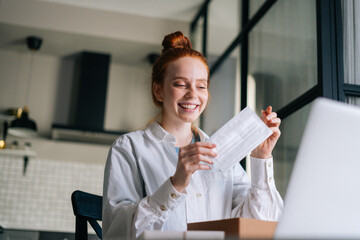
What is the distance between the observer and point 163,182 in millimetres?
1500

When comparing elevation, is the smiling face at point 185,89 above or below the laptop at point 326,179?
above

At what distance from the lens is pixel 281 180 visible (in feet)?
8.59

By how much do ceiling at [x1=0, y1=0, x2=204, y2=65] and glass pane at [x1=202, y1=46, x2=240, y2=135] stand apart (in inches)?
29.7

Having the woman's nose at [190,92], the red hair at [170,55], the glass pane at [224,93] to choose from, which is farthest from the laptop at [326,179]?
the glass pane at [224,93]

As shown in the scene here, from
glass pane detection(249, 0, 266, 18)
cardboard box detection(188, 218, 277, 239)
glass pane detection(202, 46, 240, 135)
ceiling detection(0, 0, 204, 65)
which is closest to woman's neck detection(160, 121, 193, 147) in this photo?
cardboard box detection(188, 218, 277, 239)

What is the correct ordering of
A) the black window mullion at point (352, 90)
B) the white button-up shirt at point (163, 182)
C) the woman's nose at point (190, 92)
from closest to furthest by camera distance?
the white button-up shirt at point (163, 182) → the woman's nose at point (190, 92) → the black window mullion at point (352, 90)

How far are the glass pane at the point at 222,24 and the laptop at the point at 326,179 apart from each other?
3037 mm

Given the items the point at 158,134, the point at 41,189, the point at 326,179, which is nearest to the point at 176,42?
the point at 158,134

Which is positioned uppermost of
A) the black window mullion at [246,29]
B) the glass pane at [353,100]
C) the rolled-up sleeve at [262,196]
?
the black window mullion at [246,29]

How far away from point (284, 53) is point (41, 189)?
3028mm

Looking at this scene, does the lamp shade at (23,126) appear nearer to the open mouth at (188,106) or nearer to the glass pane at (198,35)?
the glass pane at (198,35)

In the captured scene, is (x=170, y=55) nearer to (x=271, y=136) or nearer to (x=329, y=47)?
(x=271, y=136)

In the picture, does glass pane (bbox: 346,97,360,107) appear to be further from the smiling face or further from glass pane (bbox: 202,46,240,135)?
glass pane (bbox: 202,46,240,135)

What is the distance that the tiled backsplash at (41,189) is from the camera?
4672 millimetres
